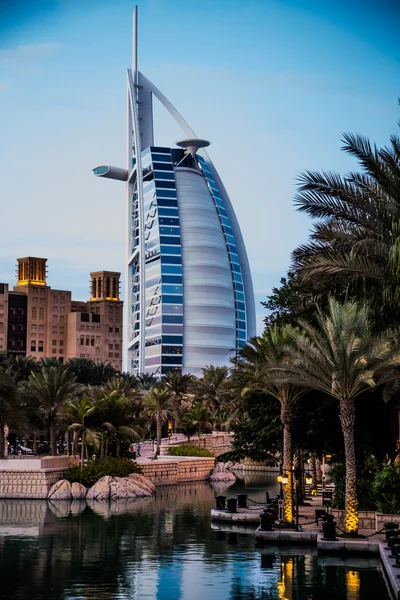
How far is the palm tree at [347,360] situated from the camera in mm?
30938

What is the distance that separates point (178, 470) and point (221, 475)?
4.92 metres

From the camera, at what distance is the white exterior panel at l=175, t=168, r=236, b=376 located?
190250 mm

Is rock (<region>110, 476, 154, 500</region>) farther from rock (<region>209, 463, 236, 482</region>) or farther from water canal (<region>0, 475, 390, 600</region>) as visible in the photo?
rock (<region>209, 463, 236, 482</region>)

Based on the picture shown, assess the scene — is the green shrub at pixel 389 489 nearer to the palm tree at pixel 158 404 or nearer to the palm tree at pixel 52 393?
the palm tree at pixel 52 393

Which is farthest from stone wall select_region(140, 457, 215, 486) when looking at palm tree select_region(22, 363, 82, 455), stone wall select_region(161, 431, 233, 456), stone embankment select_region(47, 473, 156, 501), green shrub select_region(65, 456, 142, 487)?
stone wall select_region(161, 431, 233, 456)

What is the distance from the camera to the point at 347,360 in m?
31.3

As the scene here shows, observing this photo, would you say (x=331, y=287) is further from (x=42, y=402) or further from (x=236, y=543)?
(x=42, y=402)

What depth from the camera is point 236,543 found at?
35.3 m

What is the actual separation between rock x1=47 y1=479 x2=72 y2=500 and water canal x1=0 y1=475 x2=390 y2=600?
27.0 feet

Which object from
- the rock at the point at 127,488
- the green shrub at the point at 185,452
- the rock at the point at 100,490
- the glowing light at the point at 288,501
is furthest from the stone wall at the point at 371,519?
the green shrub at the point at 185,452

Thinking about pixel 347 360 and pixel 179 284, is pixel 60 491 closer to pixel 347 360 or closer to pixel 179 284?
pixel 347 360

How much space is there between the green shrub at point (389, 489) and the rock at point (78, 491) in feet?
82.4

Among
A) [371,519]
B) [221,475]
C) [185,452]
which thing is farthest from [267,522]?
[185,452]

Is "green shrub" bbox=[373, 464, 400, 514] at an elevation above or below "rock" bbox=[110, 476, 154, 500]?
below
